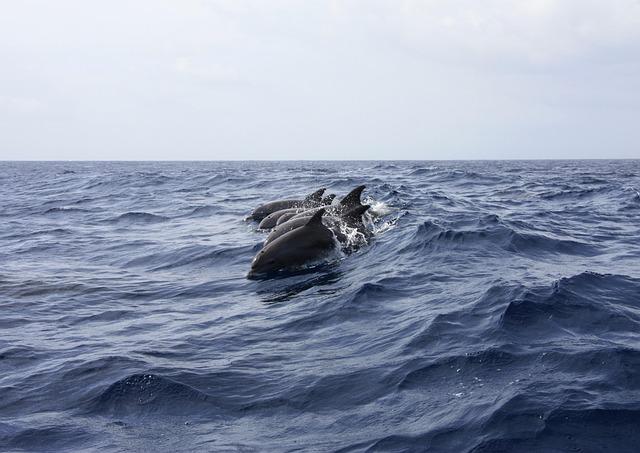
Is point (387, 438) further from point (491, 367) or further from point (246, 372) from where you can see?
point (246, 372)

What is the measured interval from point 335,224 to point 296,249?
2192 millimetres

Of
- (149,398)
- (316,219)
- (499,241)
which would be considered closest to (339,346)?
(149,398)

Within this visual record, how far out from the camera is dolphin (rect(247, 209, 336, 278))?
1423 cm

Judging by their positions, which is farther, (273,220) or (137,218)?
(137,218)

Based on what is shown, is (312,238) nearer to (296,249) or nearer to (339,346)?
(296,249)

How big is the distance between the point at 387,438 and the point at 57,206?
29.2 m

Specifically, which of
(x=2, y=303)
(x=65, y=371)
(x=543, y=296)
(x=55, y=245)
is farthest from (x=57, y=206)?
(x=543, y=296)

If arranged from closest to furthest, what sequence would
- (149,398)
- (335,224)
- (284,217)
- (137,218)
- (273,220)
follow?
1. (149,398)
2. (335,224)
3. (284,217)
4. (273,220)
5. (137,218)

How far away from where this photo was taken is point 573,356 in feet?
25.5

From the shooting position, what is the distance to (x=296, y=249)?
47.8 ft

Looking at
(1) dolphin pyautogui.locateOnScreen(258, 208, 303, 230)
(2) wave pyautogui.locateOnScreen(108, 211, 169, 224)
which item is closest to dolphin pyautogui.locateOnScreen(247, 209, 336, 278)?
(1) dolphin pyautogui.locateOnScreen(258, 208, 303, 230)

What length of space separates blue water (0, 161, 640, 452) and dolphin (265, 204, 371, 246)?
697 millimetres

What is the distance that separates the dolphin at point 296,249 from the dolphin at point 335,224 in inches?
30.0

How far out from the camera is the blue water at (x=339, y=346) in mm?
6465
